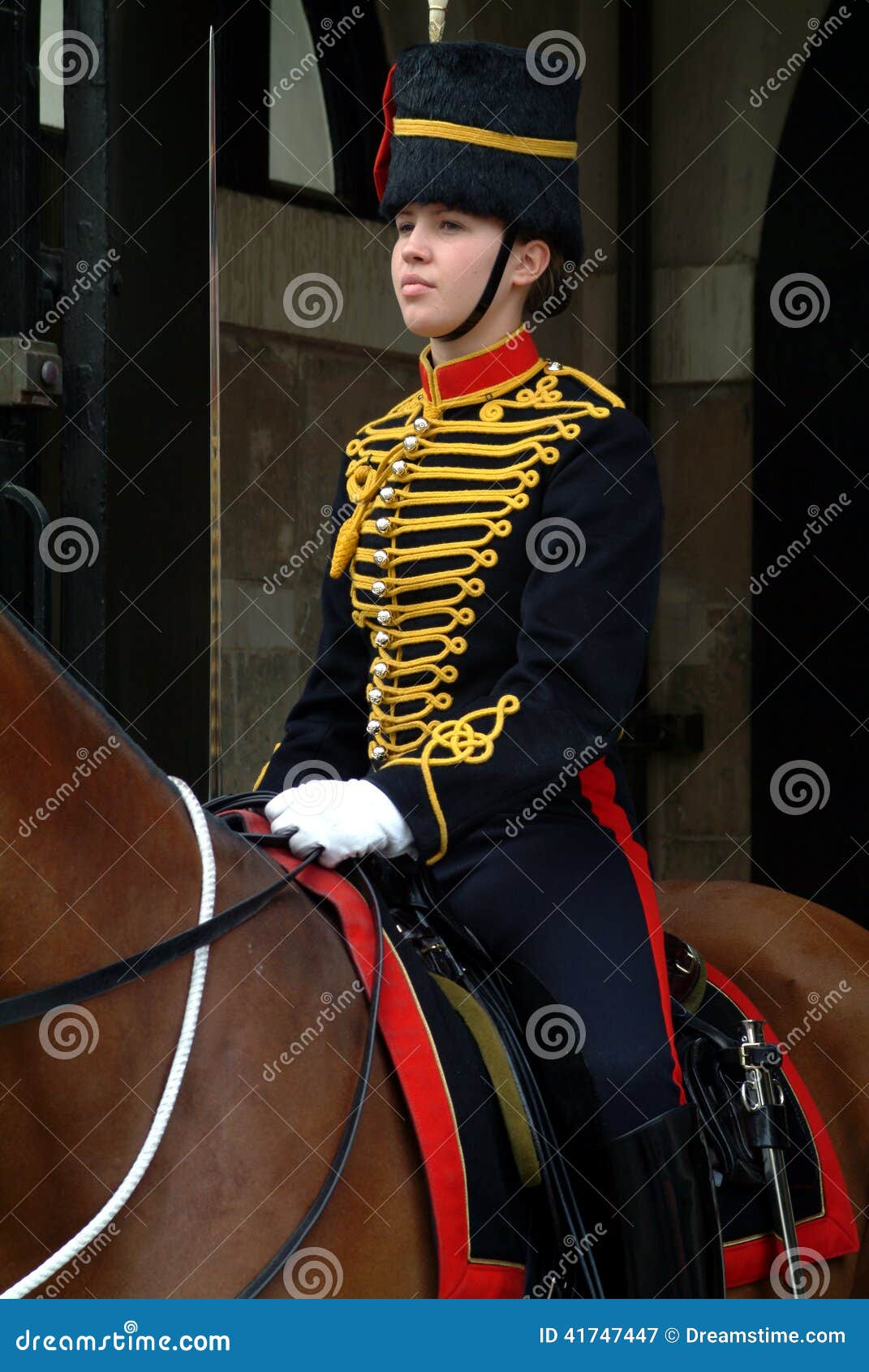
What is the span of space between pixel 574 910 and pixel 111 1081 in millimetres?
750

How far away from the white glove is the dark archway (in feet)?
12.3

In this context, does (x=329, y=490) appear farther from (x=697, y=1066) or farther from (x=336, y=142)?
(x=697, y=1066)

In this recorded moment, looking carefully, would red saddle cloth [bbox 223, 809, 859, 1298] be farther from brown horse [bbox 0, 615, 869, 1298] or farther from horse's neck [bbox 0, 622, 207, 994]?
horse's neck [bbox 0, 622, 207, 994]

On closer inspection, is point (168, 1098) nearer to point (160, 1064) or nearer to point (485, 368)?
point (160, 1064)

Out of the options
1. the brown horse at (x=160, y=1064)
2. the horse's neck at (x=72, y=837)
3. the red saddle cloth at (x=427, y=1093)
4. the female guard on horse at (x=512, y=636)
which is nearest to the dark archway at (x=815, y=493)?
the female guard on horse at (x=512, y=636)

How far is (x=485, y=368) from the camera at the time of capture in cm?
264

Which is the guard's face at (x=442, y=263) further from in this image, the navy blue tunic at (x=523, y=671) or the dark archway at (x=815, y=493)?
the dark archway at (x=815, y=493)

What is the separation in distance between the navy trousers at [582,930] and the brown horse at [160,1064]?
303 mm

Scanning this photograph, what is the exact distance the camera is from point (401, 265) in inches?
98.7

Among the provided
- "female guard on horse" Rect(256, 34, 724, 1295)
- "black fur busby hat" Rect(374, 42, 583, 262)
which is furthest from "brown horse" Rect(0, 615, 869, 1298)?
"black fur busby hat" Rect(374, 42, 583, 262)

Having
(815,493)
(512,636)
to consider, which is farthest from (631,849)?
(815,493)

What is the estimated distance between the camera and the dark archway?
575 cm

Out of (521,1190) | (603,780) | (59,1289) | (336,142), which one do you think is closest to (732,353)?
(336,142)

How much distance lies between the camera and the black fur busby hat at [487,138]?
2.53m
